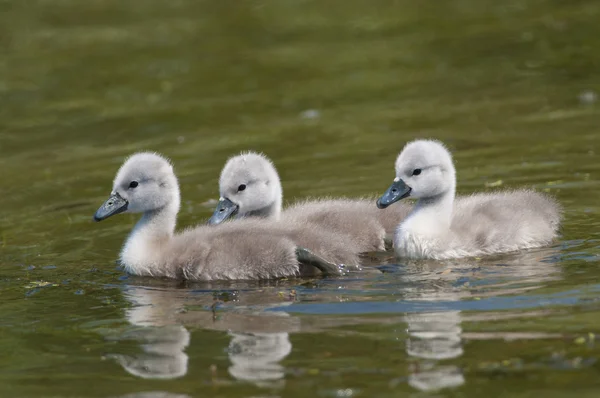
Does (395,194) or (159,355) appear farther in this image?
(395,194)

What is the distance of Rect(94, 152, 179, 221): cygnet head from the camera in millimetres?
8688

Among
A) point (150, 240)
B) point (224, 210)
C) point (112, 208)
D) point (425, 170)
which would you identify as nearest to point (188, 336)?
point (150, 240)

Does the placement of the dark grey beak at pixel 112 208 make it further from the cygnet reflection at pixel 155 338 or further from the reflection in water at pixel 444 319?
the reflection in water at pixel 444 319

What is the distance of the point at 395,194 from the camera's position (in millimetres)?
8586

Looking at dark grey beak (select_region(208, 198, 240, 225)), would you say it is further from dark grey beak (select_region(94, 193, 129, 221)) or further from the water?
the water

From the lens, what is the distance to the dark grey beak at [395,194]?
28.1ft

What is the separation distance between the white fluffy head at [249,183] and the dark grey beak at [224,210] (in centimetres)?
3

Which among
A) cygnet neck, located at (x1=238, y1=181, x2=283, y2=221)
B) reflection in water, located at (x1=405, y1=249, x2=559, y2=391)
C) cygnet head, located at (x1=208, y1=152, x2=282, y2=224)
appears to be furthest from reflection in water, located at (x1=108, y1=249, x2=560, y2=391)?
cygnet neck, located at (x1=238, y1=181, x2=283, y2=221)

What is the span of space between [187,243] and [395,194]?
58.2 inches

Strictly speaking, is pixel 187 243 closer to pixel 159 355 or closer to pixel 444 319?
pixel 159 355

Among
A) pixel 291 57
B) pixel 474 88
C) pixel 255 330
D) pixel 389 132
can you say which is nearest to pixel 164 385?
pixel 255 330

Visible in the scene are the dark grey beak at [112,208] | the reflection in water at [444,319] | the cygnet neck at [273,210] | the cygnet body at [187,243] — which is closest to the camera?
the reflection in water at [444,319]

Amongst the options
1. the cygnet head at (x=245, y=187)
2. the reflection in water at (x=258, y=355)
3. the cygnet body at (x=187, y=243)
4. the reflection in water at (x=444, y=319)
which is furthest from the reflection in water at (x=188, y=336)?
the cygnet head at (x=245, y=187)

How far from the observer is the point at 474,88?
14859 millimetres
